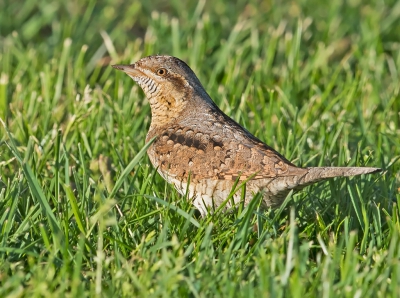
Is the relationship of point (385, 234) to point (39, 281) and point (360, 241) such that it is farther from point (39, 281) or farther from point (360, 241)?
point (39, 281)

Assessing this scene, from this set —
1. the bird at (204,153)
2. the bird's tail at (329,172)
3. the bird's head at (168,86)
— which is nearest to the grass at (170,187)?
the bird at (204,153)

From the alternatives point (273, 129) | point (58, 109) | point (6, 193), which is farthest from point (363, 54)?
point (6, 193)

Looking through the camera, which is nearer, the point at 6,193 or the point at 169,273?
the point at 169,273

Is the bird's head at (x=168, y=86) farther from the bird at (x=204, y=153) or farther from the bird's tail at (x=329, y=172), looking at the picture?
the bird's tail at (x=329, y=172)

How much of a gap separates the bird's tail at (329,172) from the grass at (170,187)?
0.29 meters

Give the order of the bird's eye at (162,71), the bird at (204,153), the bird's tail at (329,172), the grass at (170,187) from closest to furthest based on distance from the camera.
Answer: the grass at (170,187) → the bird's tail at (329,172) → the bird at (204,153) → the bird's eye at (162,71)

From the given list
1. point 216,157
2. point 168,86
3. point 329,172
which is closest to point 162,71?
point 168,86

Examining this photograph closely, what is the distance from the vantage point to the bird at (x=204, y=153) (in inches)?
168

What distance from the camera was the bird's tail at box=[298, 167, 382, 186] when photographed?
3.88 meters

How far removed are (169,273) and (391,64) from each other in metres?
4.74

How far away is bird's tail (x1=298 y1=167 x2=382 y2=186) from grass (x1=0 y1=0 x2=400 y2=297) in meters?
0.29

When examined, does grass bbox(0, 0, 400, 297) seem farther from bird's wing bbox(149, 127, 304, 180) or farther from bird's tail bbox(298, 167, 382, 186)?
bird's tail bbox(298, 167, 382, 186)

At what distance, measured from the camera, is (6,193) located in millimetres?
4238

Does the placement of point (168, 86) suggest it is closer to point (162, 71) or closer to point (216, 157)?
point (162, 71)
